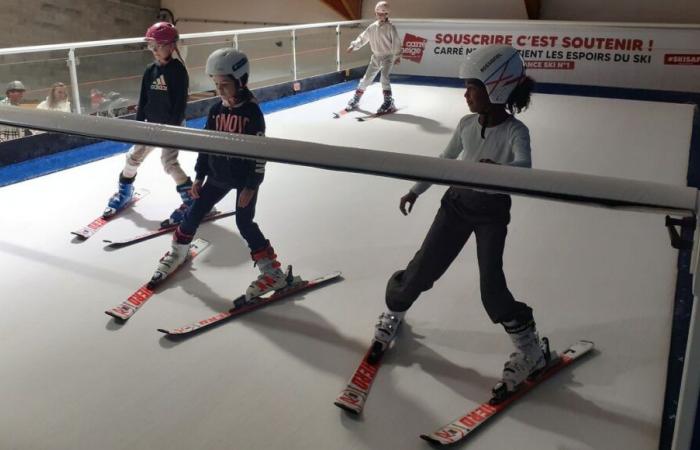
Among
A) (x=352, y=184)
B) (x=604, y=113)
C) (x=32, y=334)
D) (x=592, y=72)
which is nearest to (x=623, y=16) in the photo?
(x=592, y=72)

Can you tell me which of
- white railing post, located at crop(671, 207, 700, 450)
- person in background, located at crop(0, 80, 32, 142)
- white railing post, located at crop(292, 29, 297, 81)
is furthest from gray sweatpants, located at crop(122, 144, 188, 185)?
white railing post, located at crop(292, 29, 297, 81)

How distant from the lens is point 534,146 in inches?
247

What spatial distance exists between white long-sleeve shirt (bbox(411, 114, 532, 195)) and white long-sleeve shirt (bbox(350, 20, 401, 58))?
5595 millimetres

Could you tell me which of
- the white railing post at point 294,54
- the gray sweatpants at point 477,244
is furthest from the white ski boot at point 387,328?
the white railing post at point 294,54

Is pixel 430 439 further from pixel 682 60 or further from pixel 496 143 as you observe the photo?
pixel 682 60

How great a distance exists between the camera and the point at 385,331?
2.67 m

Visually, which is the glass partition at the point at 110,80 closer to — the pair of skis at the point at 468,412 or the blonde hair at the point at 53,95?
the blonde hair at the point at 53,95

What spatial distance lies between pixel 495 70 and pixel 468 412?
1224mm

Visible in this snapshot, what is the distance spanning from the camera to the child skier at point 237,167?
2.89 meters

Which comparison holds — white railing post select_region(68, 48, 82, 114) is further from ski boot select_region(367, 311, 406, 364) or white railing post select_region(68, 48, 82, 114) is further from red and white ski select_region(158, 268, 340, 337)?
ski boot select_region(367, 311, 406, 364)

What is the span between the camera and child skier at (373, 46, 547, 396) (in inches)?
86.9

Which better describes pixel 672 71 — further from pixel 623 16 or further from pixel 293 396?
pixel 293 396

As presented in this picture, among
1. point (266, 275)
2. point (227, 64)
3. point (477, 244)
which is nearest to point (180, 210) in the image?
point (266, 275)

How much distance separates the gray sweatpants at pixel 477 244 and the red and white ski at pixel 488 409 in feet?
Result: 0.98
